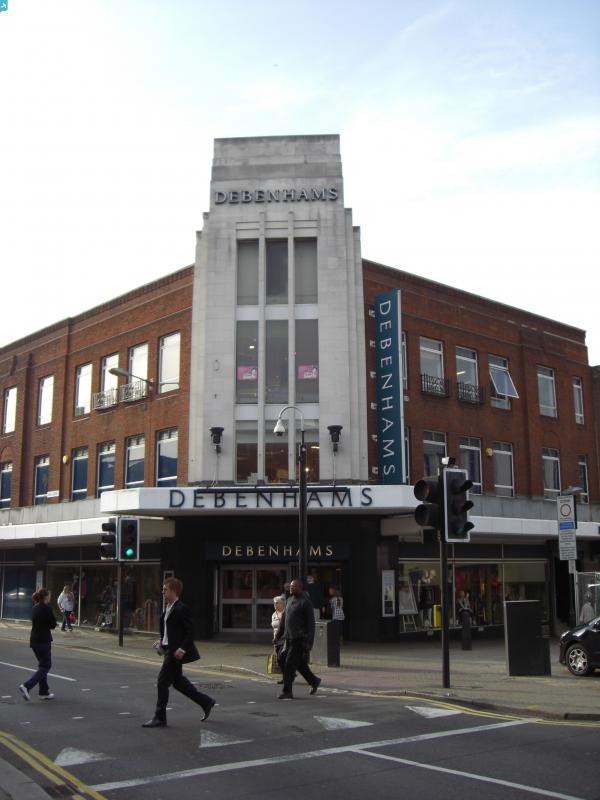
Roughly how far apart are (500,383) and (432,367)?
11.7 ft

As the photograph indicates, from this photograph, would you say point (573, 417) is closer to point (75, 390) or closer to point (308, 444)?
point (308, 444)

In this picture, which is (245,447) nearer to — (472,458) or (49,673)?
(472,458)

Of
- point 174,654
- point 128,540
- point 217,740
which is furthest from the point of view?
point 128,540

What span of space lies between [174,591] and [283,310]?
54.7ft

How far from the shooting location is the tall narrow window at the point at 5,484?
121 feet

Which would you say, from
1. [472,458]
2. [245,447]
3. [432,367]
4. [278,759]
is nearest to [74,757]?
[278,759]

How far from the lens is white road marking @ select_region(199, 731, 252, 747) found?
9477mm

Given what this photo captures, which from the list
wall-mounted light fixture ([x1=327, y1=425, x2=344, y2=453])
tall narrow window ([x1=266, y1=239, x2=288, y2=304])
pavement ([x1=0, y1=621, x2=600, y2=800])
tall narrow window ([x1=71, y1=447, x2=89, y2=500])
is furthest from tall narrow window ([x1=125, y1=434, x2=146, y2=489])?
wall-mounted light fixture ([x1=327, y1=425, x2=344, y2=453])

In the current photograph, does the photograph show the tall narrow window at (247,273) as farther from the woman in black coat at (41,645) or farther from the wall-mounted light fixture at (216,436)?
the woman in black coat at (41,645)

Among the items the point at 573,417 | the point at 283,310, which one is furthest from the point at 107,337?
the point at 573,417

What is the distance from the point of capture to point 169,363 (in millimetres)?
28891

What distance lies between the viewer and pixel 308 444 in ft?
84.0

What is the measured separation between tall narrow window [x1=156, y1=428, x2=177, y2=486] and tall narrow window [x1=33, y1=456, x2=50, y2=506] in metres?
7.92

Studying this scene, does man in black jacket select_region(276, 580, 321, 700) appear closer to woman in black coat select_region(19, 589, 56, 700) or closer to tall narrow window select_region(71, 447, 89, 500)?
woman in black coat select_region(19, 589, 56, 700)
